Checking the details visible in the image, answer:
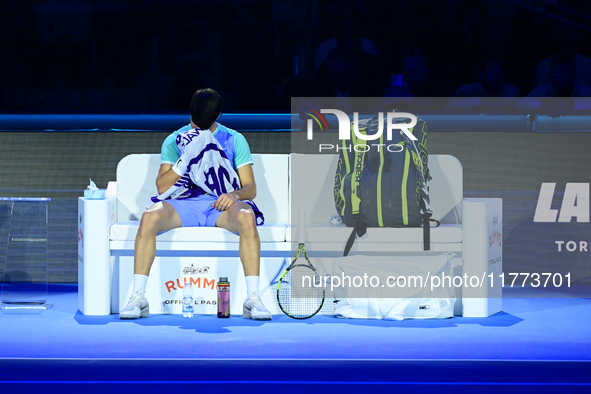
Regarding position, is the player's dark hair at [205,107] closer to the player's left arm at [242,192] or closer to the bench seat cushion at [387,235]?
the player's left arm at [242,192]

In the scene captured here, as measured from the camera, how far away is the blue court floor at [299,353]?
2314mm

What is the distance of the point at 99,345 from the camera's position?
9.27ft

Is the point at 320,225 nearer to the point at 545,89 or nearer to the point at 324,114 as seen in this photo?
the point at 324,114

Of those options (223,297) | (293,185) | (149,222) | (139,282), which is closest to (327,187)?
(293,185)

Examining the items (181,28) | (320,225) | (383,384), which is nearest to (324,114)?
(320,225)

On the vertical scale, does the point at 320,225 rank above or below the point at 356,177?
below

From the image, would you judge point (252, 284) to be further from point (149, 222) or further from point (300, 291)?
point (149, 222)

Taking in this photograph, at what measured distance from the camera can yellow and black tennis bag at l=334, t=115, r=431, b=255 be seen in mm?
3555

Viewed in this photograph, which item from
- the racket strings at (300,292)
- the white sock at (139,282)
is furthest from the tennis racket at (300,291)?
the white sock at (139,282)

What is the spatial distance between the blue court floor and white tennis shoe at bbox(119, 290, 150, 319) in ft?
0.14

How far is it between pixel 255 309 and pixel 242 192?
573mm

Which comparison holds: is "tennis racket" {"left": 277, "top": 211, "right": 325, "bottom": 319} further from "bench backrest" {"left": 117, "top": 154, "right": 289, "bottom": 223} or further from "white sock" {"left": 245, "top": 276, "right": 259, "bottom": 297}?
"bench backrest" {"left": 117, "top": 154, "right": 289, "bottom": 223}

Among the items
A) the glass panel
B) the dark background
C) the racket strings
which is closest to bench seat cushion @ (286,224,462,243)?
the racket strings

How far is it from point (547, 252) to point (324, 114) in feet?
5.10
